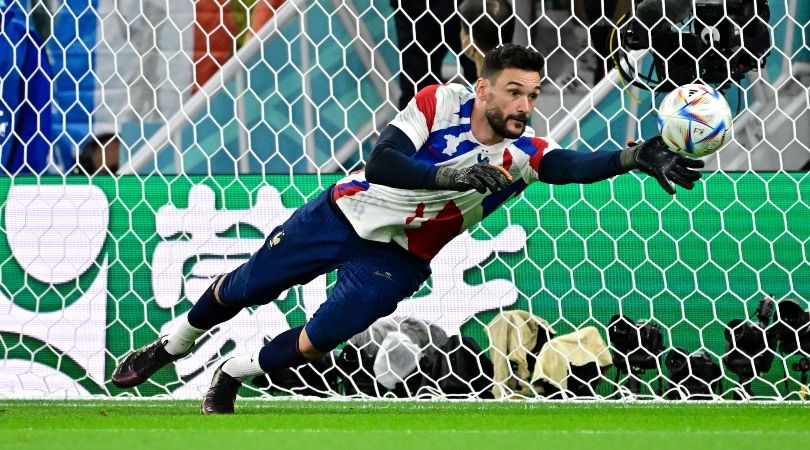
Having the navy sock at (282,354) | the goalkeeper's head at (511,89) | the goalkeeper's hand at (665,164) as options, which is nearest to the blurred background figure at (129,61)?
the navy sock at (282,354)

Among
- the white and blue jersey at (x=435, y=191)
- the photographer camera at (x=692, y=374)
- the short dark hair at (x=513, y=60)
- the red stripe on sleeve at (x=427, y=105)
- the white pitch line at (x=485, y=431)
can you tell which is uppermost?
the short dark hair at (x=513, y=60)

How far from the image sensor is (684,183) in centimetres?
424

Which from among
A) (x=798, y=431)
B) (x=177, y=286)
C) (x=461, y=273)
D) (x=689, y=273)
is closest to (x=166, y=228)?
(x=177, y=286)

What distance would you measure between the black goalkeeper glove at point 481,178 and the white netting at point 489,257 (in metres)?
2.03

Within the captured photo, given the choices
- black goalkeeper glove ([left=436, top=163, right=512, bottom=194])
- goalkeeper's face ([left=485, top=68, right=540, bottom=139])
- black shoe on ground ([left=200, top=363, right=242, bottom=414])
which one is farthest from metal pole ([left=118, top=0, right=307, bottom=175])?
black goalkeeper glove ([left=436, top=163, right=512, bottom=194])

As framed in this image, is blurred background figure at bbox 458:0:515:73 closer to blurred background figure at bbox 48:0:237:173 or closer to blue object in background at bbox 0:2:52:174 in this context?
blurred background figure at bbox 48:0:237:173

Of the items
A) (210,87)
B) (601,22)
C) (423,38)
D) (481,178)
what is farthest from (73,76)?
(481,178)

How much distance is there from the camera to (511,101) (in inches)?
193

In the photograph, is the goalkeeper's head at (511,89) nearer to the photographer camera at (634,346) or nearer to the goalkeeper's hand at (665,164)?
the goalkeeper's hand at (665,164)

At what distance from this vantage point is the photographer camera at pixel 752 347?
245 inches

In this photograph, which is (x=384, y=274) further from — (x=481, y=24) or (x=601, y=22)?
(x=601, y=22)

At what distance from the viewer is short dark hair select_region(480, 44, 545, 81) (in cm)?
494

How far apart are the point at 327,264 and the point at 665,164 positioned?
1587 mm

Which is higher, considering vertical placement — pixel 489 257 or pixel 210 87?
pixel 210 87
